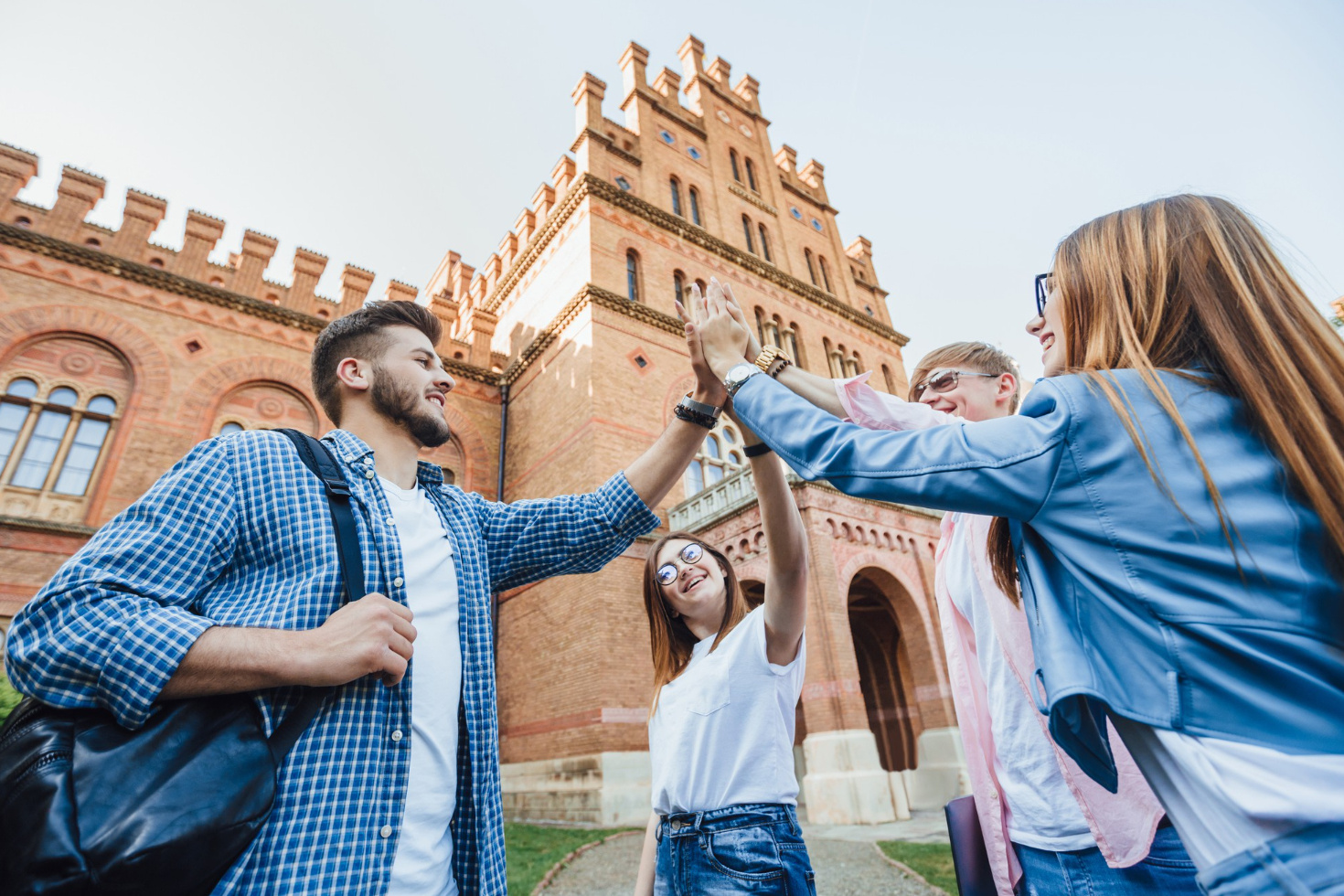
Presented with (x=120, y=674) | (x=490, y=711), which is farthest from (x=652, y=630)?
(x=120, y=674)

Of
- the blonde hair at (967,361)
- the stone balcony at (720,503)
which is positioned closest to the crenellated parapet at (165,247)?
the stone balcony at (720,503)

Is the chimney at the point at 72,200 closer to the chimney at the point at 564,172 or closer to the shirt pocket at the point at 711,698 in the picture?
the chimney at the point at 564,172

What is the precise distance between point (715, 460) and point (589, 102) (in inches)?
374

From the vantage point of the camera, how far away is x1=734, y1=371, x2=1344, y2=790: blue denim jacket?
0.86 m

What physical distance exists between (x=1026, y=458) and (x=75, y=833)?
58.5 inches

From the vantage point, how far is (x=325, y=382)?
6.40 ft

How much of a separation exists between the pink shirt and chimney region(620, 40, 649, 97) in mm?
17810

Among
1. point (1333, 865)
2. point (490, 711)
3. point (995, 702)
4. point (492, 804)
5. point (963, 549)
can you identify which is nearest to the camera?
point (1333, 865)

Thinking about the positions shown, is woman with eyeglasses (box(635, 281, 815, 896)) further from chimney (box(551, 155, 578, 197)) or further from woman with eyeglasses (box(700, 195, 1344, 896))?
chimney (box(551, 155, 578, 197))

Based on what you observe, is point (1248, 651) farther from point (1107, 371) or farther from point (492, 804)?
point (492, 804)

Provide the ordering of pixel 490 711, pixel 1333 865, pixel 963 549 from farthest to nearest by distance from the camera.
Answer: pixel 963 549 < pixel 490 711 < pixel 1333 865

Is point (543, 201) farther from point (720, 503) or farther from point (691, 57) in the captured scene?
point (720, 503)

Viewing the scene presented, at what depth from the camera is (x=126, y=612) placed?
1.06 meters

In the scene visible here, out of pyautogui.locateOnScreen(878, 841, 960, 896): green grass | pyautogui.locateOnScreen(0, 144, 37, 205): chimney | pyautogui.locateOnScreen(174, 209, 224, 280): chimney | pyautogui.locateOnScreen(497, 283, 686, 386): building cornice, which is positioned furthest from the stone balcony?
pyautogui.locateOnScreen(0, 144, 37, 205): chimney
